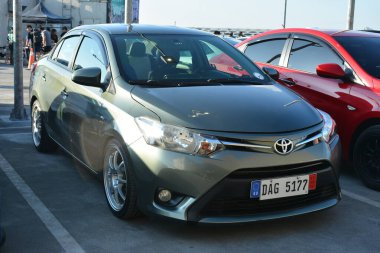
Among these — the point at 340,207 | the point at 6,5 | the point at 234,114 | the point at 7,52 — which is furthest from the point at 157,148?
the point at 6,5

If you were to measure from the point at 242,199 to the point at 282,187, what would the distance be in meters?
0.29

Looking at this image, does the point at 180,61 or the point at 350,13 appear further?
the point at 350,13

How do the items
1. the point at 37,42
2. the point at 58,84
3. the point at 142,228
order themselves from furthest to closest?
the point at 37,42 → the point at 58,84 → the point at 142,228

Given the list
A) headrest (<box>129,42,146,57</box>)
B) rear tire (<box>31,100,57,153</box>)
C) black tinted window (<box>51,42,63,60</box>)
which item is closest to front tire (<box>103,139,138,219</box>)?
headrest (<box>129,42,146,57</box>)

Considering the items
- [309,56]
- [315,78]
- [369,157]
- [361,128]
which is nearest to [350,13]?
[309,56]

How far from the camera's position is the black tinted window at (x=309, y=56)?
5629 mm

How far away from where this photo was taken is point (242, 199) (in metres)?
3.47

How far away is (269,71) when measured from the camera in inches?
205

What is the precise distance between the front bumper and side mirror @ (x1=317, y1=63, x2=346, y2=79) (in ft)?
5.76

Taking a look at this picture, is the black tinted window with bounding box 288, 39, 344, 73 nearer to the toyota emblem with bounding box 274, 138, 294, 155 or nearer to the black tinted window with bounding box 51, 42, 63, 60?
the toyota emblem with bounding box 274, 138, 294, 155

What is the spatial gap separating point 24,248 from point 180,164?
1.17 meters

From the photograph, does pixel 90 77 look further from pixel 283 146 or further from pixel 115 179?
pixel 283 146

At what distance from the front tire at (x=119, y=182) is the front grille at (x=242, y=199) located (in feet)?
1.79

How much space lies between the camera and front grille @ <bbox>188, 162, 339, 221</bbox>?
3.41 metres
